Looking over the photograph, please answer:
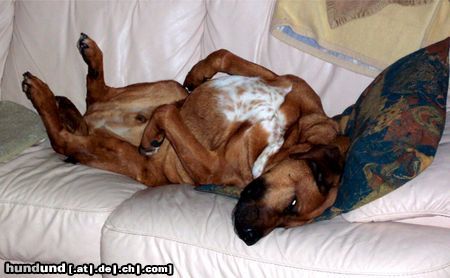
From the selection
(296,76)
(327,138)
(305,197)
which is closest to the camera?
(305,197)

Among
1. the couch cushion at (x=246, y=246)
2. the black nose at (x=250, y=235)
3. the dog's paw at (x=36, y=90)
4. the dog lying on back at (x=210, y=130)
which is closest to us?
the couch cushion at (x=246, y=246)

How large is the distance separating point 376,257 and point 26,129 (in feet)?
5.49

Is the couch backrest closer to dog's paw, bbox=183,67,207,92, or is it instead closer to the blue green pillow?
dog's paw, bbox=183,67,207,92

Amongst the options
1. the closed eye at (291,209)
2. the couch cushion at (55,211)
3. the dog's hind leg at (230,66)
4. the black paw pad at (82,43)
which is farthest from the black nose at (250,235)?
the black paw pad at (82,43)

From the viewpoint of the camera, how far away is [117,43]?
9.11 feet

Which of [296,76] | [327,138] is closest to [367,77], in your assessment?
[296,76]

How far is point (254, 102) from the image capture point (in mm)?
2383

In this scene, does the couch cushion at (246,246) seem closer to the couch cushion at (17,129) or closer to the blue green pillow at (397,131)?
the blue green pillow at (397,131)

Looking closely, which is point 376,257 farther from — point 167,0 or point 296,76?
point 167,0

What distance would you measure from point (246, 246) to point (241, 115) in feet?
2.20

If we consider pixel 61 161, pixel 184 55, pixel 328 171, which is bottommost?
pixel 61 161

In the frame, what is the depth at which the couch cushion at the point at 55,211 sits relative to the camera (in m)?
2.17

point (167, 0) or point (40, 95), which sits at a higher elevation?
point (167, 0)

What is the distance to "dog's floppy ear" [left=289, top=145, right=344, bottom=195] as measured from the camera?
196 centimetres
